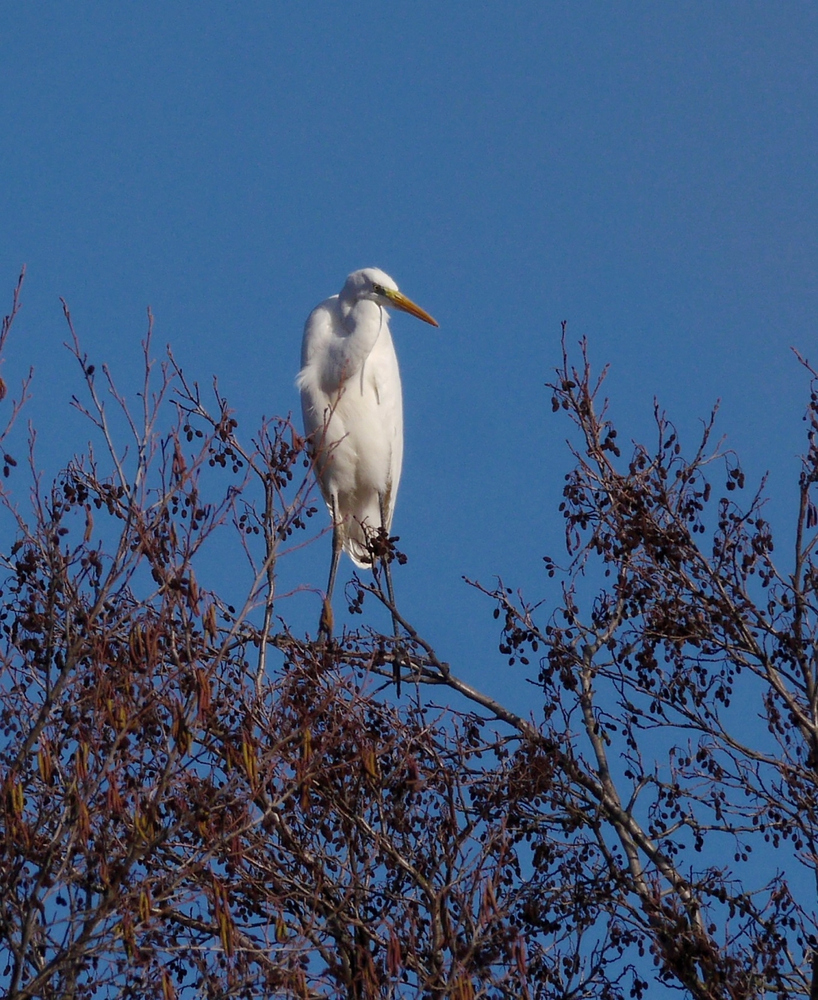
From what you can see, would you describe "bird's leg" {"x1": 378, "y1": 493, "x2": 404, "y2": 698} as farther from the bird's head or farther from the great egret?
the bird's head

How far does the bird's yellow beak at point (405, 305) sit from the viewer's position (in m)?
9.48

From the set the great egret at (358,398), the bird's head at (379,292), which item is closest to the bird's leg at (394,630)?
the great egret at (358,398)

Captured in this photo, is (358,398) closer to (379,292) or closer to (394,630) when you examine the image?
(379,292)

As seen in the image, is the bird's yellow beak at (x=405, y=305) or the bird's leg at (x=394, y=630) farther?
the bird's yellow beak at (x=405, y=305)

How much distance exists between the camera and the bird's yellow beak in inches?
373

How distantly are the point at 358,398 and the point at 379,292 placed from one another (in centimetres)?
73

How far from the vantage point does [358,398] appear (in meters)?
9.39

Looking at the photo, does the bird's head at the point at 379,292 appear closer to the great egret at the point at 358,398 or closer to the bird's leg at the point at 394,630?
the great egret at the point at 358,398

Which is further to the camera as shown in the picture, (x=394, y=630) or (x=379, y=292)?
(x=379, y=292)

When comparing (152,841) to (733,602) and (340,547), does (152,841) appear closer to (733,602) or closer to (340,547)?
(733,602)

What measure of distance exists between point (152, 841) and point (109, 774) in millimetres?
233

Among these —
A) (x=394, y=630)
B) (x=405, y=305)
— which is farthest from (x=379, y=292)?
(x=394, y=630)

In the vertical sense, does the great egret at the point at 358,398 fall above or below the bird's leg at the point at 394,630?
above

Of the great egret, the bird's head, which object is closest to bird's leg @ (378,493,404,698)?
the great egret
